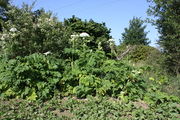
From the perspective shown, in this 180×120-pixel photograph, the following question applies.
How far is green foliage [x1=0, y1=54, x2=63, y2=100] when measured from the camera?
595 cm

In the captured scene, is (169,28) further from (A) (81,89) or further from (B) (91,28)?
(A) (81,89)

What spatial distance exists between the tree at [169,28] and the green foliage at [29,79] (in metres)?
5.44

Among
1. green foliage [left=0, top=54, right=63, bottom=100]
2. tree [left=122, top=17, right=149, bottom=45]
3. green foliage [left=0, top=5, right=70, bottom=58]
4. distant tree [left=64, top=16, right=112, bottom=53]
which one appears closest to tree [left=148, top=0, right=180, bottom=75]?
distant tree [left=64, top=16, right=112, bottom=53]

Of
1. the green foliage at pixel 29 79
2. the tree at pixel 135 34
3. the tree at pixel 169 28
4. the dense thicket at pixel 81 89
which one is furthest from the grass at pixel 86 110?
the tree at pixel 135 34

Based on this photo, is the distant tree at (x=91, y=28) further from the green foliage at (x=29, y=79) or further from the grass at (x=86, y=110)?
the grass at (x=86, y=110)

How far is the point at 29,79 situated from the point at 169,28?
21.7ft

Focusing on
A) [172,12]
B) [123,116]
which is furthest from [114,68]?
[172,12]

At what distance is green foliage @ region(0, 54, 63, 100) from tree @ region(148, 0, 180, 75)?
214 inches

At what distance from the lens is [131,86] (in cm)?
621

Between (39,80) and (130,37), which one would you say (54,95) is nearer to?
(39,80)

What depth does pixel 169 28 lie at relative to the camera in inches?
424

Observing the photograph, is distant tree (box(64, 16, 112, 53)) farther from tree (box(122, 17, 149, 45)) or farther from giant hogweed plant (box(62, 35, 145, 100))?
tree (box(122, 17, 149, 45))

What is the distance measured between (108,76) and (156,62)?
19.1ft

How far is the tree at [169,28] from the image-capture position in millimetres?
10165
